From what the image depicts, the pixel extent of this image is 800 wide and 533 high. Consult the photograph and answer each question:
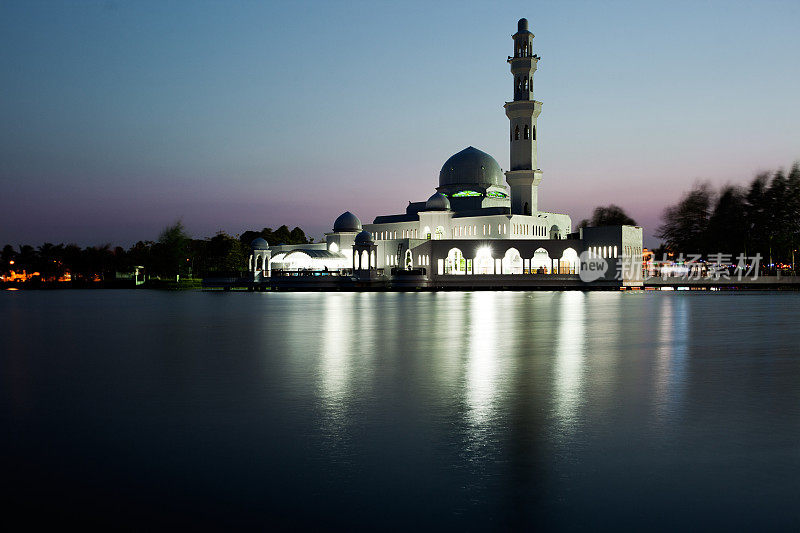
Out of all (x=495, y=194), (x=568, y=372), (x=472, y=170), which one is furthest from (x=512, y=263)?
(x=568, y=372)

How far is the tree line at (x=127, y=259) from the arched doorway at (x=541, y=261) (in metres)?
54.5

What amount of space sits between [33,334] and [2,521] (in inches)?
963

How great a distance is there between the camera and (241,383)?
14.9m

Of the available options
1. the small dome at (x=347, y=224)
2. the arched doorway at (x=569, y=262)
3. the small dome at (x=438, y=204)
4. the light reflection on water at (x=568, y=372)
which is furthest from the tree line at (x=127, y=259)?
the light reflection on water at (x=568, y=372)

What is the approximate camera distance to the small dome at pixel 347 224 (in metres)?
114

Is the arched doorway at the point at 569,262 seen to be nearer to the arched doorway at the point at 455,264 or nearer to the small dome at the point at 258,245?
the arched doorway at the point at 455,264

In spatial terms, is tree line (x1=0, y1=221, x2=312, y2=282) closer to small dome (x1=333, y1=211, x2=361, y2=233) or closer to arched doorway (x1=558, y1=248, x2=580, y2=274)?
small dome (x1=333, y1=211, x2=361, y2=233)

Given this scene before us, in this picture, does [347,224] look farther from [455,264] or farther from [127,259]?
[127,259]

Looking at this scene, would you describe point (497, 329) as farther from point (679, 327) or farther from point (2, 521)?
point (2, 521)

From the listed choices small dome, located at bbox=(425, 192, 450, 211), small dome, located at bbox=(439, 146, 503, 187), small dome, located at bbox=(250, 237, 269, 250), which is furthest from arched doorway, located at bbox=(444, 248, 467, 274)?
small dome, located at bbox=(250, 237, 269, 250)

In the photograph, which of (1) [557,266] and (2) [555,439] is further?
(1) [557,266]

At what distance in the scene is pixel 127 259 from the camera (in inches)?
5768

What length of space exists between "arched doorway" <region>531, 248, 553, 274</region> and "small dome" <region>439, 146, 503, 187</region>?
49.9 feet

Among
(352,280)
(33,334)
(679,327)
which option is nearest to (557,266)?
(352,280)
